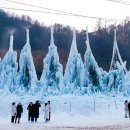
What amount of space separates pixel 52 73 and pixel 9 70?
13.7ft

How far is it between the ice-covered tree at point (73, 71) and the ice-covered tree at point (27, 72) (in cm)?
319

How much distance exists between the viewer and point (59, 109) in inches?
1431

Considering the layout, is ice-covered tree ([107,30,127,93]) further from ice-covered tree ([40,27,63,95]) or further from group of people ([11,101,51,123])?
group of people ([11,101,51,123])

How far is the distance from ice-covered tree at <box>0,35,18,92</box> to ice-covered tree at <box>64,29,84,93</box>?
5011 mm

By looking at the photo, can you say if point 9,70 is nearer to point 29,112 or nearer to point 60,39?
point 60,39

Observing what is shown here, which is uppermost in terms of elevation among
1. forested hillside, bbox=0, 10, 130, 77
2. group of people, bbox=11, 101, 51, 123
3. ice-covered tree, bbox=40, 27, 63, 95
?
forested hillside, bbox=0, 10, 130, 77

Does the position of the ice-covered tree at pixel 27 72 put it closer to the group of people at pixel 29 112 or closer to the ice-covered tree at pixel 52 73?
the ice-covered tree at pixel 52 73

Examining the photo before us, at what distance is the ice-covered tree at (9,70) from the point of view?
37156 millimetres

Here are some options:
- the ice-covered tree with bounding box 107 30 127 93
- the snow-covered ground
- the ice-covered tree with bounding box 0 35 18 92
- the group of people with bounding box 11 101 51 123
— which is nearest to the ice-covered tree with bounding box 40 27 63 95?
the snow-covered ground

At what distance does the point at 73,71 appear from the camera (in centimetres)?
3969

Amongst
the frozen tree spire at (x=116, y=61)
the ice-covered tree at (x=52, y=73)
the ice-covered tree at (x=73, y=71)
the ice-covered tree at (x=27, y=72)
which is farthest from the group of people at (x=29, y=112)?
the frozen tree spire at (x=116, y=61)

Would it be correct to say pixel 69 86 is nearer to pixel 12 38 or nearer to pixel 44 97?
pixel 44 97

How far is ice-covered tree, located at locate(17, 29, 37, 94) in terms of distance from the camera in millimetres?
37844

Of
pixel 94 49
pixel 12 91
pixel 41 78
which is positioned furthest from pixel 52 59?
pixel 94 49
